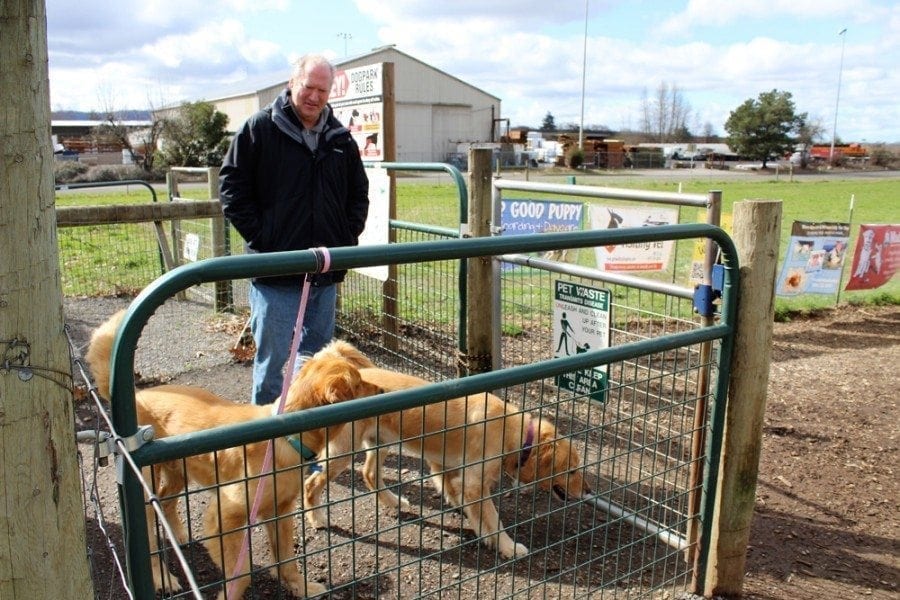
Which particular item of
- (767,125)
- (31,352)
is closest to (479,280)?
(31,352)

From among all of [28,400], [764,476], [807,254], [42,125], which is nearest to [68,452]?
[28,400]

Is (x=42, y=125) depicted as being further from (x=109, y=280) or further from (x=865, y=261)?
(x=865, y=261)

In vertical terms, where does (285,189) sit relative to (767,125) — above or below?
below

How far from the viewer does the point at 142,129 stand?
41188 mm

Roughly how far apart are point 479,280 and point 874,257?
7.27 meters

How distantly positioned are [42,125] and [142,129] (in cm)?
4414

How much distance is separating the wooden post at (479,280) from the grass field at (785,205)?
2.13 metres

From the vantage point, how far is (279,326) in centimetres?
404

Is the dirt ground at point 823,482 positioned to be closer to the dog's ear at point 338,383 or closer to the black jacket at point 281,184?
the dog's ear at point 338,383

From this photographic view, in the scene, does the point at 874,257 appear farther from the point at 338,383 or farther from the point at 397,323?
the point at 338,383

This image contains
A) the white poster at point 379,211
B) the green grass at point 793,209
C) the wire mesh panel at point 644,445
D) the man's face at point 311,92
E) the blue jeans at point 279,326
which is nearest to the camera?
the wire mesh panel at point 644,445

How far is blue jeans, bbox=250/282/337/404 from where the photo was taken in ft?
13.1

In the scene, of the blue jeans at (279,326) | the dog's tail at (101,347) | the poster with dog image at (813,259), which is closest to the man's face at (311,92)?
the blue jeans at (279,326)

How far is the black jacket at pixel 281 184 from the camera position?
12.9 ft
